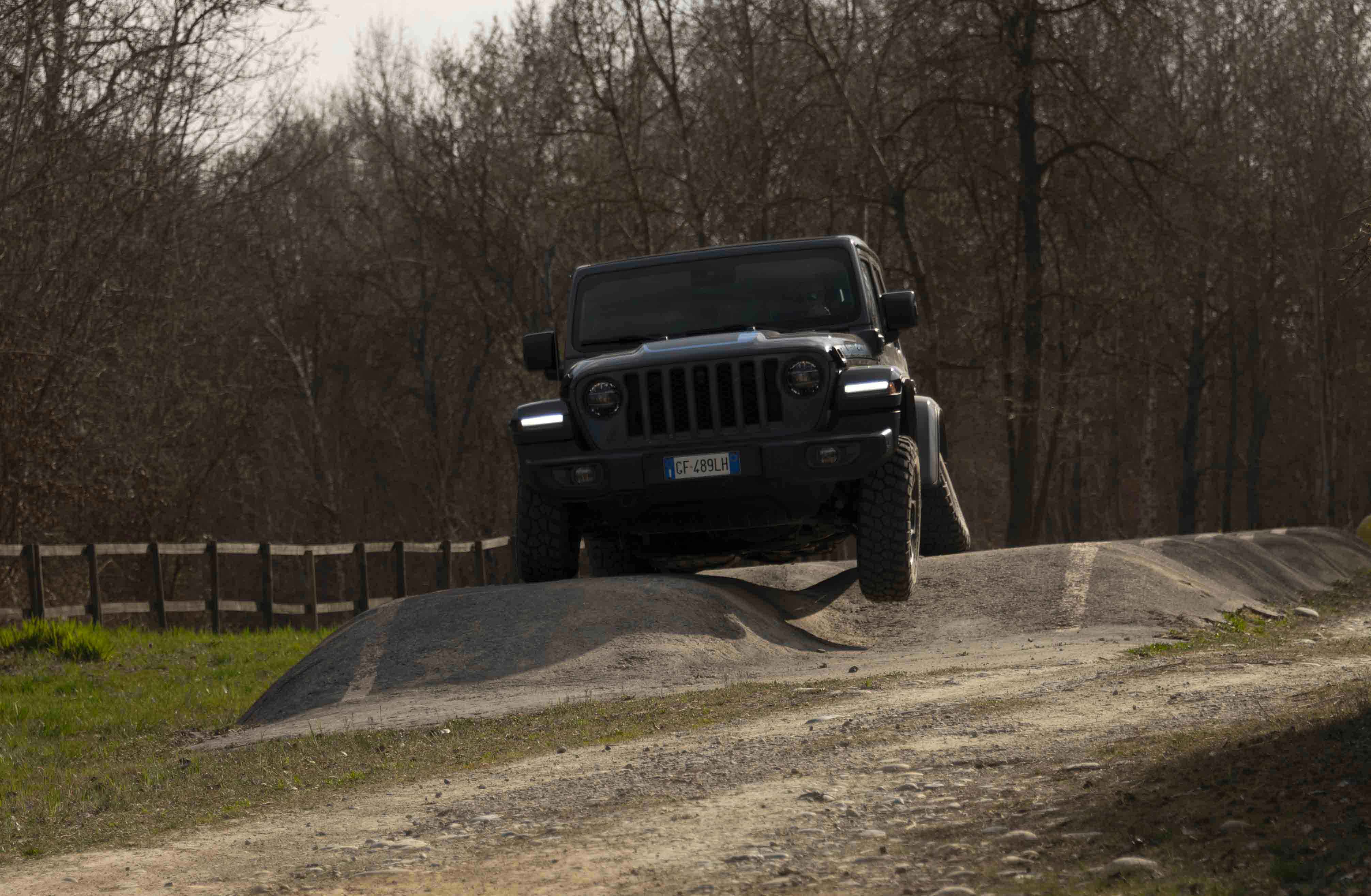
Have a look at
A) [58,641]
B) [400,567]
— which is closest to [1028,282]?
[400,567]

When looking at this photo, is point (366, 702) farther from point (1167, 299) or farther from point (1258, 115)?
point (1258, 115)

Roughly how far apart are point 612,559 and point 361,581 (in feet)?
25.1

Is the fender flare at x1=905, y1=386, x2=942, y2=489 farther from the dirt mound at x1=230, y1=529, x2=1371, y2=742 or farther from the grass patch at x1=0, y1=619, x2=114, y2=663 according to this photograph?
the grass patch at x1=0, y1=619, x2=114, y2=663

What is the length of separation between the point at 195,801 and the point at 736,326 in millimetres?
5820

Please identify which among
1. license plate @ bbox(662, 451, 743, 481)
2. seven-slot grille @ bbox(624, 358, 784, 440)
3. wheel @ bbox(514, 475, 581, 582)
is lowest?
wheel @ bbox(514, 475, 581, 582)

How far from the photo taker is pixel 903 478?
11.0 metres

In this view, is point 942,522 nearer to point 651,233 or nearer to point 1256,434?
point 651,233

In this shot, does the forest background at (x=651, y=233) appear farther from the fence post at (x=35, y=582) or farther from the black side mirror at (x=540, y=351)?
the black side mirror at (x=540, y=351)

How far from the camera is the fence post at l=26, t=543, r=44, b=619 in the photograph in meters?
16.5

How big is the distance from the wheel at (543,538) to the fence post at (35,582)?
708cm

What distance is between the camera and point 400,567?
20.5 meters

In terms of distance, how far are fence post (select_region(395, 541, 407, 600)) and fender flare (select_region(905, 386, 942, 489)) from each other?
967 cm

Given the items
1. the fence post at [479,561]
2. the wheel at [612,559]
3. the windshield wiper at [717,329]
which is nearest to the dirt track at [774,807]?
the windshield wiper at [717,329]

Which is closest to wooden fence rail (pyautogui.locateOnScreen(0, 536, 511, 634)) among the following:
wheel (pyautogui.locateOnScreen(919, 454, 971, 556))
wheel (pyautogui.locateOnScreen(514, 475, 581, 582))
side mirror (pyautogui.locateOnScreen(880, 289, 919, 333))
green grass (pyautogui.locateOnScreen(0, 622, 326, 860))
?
green grass (pyautogui.locateOnScreen(0, 622, 326, 860))
